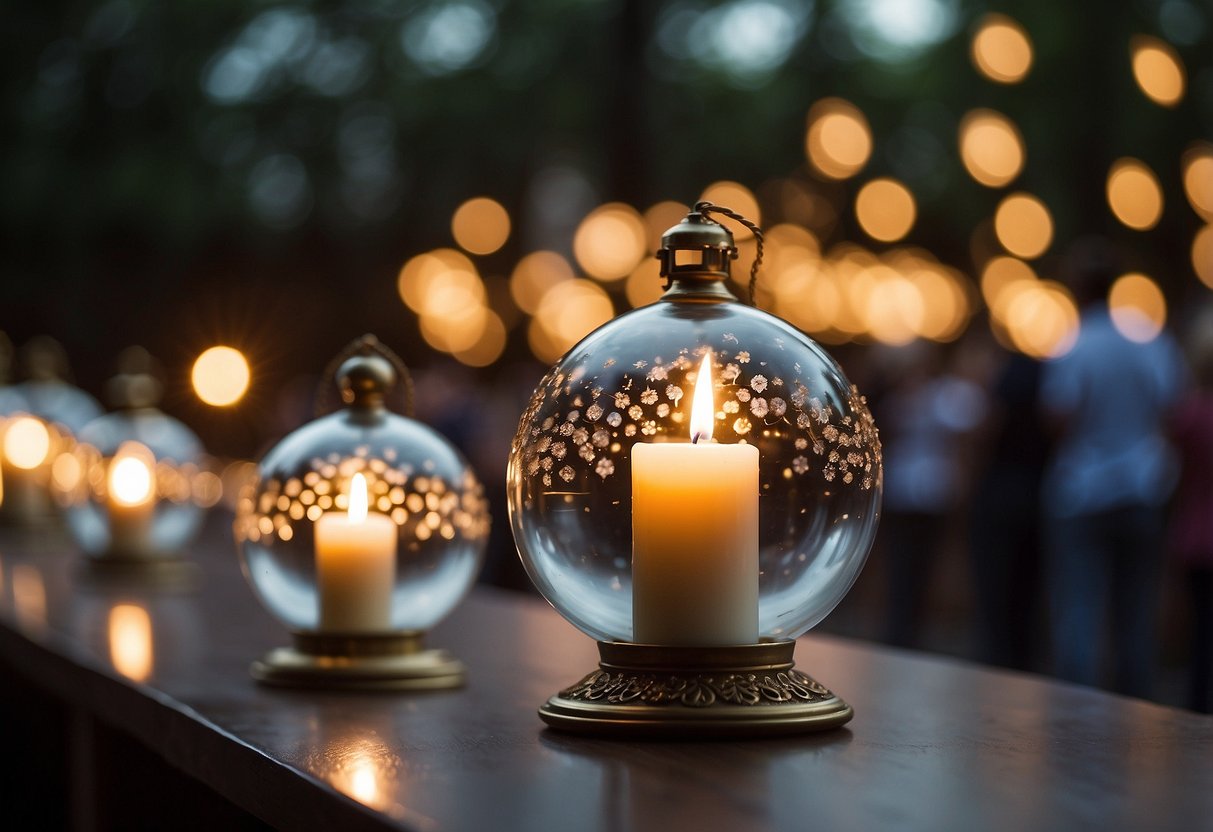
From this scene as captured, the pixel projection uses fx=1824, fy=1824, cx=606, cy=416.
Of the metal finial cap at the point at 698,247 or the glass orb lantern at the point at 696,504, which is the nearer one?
the glass orb lantern at the point at 696,504

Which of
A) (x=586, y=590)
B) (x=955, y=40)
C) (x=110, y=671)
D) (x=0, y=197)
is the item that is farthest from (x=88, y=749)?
(x=955, y=40)

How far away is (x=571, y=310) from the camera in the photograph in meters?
16.5

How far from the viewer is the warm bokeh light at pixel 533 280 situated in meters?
A: 17.3

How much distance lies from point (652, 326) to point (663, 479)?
16 cm

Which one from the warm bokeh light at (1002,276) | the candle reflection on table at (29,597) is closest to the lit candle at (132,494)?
the candle reflection on table at (29,597)

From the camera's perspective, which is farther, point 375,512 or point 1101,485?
point 1101,485

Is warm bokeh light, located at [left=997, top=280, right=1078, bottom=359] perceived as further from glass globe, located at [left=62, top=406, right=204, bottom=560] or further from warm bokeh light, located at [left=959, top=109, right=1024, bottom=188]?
glass globe, located at [left=62, top=406, right=204, bottom=560]

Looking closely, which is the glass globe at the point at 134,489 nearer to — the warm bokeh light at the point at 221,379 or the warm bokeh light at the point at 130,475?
the warm bokeh light at the point at 130,475

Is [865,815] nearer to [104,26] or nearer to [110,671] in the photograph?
[110,671]

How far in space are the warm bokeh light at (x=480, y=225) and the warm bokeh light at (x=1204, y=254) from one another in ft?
24.6

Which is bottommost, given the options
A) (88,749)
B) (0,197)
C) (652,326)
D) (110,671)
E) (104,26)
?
(88,749)

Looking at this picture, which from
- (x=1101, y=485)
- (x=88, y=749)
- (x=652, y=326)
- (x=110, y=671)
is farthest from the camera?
(x=1101, y=485)

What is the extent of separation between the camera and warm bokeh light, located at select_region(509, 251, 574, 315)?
1734cm

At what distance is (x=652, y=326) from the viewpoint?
1579 millimetres
